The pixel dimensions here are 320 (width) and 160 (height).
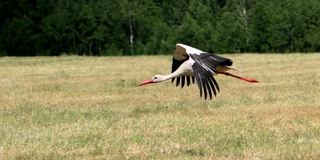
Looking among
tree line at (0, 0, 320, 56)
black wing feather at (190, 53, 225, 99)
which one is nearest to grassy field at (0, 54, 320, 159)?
black wing feather at (190, 53, 225, 99)

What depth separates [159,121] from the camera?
1198 cm

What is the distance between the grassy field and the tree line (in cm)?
3321

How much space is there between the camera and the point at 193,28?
181 ft

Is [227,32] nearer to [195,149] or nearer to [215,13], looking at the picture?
[215,13]

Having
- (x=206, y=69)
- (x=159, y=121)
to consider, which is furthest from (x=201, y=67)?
(x=159, y=121)

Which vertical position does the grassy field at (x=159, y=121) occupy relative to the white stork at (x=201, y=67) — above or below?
below

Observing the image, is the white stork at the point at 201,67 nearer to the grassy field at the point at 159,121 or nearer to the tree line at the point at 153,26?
the grassy field at the point at 159,121

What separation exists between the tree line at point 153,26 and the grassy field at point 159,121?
3321 centimetres

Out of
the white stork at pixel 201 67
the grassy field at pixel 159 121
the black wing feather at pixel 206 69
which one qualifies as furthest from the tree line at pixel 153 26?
the black wing feather at pixel 206 69

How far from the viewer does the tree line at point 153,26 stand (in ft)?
177

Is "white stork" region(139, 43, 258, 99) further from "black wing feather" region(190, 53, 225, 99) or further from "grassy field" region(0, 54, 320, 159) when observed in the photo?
"grassy field" region(0, 54, 320, 159)

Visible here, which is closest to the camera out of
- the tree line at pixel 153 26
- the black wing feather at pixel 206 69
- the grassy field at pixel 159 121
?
the black wing feather at pixel 206 69

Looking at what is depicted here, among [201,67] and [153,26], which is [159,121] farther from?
[153,26]

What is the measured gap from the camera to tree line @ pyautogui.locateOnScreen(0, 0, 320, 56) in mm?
54062
